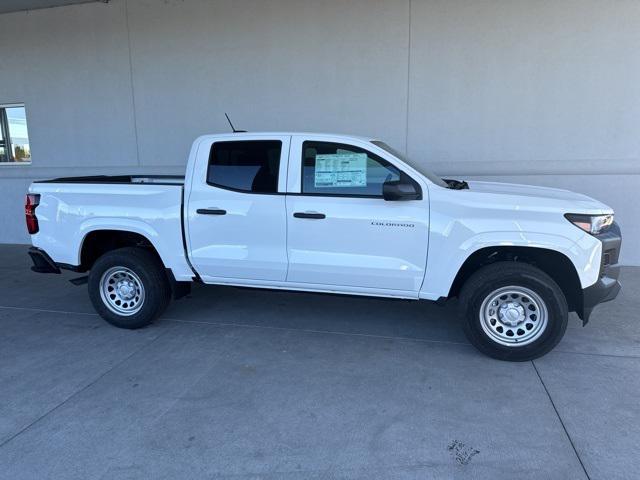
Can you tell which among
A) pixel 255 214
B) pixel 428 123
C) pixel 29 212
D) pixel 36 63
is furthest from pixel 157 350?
pixel 36 63

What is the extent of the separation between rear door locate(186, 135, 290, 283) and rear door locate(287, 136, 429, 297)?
0.16 meters

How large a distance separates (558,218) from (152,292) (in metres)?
3.89

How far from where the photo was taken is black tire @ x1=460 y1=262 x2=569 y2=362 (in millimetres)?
4059

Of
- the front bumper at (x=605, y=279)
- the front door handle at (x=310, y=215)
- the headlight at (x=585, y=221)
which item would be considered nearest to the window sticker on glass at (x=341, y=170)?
the front door handle at (x=310, y=215)

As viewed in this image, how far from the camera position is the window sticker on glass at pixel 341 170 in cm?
444

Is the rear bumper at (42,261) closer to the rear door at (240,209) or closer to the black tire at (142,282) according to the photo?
the black tire at (142,282)

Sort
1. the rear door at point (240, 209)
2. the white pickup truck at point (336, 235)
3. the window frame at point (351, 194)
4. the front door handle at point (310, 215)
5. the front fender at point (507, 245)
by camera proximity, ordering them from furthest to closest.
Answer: the rear door at point (240, 209) < the front door handle at point (310, 215) < the window frame at point (351, 194) < the white pickup truck at point (336, 235) < the front fender at point (507, 245)

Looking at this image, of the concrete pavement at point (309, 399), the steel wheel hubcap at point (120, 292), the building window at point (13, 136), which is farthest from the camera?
the building window at point (13, 136)

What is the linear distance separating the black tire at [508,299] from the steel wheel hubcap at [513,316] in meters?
0.01

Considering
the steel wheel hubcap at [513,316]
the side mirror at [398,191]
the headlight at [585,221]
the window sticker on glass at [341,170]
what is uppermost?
the window sticker on glass at [341,170]

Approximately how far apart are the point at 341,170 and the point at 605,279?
8.13ft

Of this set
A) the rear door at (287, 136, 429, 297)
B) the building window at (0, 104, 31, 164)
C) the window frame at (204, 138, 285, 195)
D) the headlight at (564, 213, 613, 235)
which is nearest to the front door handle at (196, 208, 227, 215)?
the window frame at (204, 138, 285, 195)

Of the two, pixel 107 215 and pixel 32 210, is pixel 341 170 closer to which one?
pixel 107 215

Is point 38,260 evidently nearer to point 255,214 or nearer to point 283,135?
point 255,214
